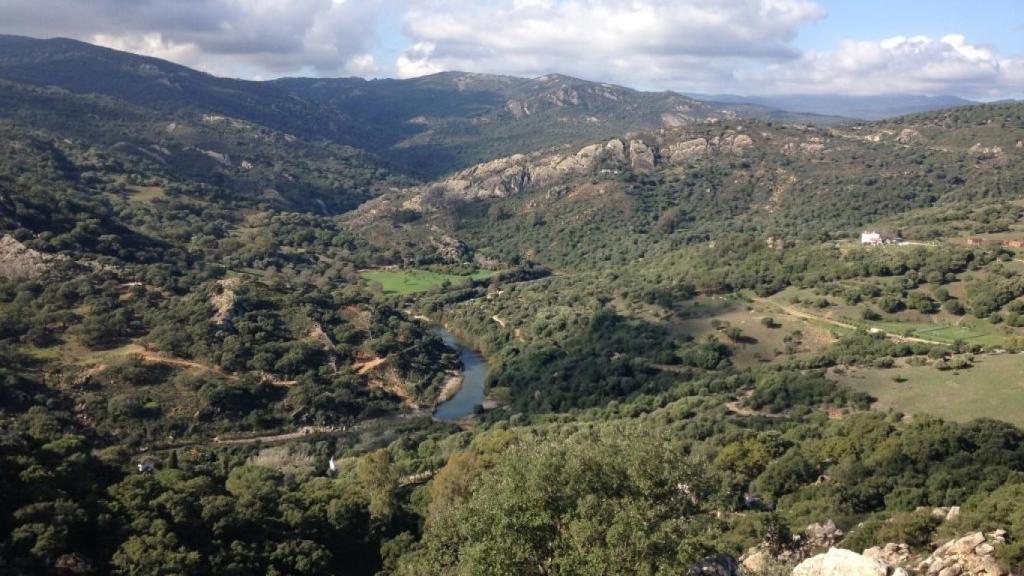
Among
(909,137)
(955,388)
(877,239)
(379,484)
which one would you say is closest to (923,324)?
(955,388)

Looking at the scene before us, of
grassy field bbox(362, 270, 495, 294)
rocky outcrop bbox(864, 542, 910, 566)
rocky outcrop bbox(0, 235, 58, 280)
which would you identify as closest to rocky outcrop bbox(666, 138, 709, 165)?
grassy field bbox(362, 270, 495, 294)

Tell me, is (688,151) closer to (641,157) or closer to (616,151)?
(641,157)

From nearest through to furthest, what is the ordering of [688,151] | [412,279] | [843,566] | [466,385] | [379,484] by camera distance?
[843,566]
[379,484]
[466,385]
[412,279]
[688,151]

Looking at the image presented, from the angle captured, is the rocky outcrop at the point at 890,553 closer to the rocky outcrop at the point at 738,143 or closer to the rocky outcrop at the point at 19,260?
the rocky outcrop at the point at 19,260

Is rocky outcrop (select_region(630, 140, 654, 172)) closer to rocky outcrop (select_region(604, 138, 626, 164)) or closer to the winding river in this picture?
rocky outcrop (select_region(604, 138, 626, 164))

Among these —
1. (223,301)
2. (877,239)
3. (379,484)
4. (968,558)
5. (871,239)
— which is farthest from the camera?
(871,239)

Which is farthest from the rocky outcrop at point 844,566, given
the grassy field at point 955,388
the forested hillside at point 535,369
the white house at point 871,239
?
the white house at point 871,239

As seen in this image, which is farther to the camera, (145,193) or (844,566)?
(145,193)
